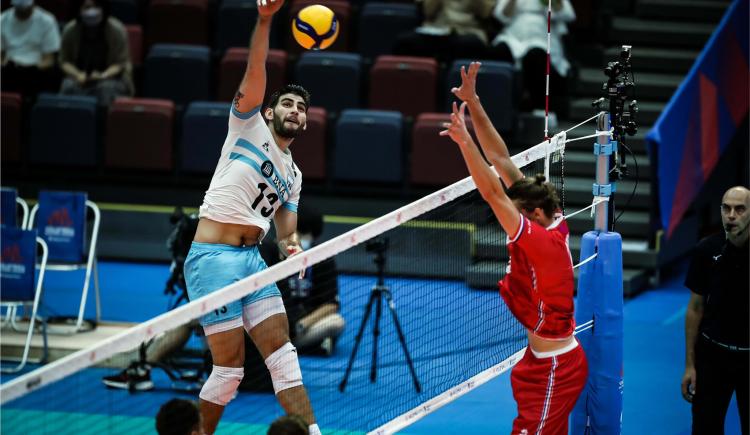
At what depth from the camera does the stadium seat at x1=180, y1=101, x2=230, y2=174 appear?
13.3 m

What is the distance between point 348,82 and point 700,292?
24.5 ft

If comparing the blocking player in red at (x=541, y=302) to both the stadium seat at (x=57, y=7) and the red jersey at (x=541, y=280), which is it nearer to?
the red jersey at (x=541, y=280)

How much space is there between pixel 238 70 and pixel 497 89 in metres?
3.27

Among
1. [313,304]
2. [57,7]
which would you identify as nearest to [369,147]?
[313,304]

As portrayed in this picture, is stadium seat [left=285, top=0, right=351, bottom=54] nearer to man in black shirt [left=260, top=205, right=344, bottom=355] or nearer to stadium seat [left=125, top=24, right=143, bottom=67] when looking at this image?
stadium seat [left=125, top=24, right=143, bottom=67]

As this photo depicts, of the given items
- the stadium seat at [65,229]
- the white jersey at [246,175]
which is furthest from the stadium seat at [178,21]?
the white jersey at [246,175]

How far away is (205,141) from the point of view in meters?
13.4

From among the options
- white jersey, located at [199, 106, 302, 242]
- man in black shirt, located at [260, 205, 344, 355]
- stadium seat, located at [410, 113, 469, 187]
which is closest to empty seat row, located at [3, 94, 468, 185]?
stadium seat, located at [410, 113, 469, 187]

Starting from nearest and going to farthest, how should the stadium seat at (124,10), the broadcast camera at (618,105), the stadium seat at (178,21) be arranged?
1. the broadcast camera at (618,105)
2. the stadium seat at (178,21)
3. the stadium seat at (124,10)

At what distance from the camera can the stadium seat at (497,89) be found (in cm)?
1320

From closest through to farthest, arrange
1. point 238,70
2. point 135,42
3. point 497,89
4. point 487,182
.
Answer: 1. point 487,182
2. point 497,89
3. point 238,70
4. point 135,42

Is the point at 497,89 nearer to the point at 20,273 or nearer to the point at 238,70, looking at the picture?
the point at 238,70

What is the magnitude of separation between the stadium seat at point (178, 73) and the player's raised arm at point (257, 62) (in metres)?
7.76

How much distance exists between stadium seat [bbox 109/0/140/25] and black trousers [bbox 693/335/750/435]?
36.0 ft
